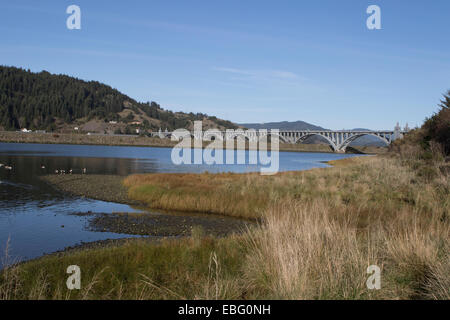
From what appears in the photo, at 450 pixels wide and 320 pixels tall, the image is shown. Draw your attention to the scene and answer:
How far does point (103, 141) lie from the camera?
14838cm

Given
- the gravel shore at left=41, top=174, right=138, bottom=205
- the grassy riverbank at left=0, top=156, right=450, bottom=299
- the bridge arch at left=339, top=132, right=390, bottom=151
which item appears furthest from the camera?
the bridge arch at left=339, top=132, right=390, bottom=151

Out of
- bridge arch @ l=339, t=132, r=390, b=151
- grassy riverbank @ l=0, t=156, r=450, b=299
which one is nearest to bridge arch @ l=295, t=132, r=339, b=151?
bridge arch @ l=339, t=132, r=390, b=151

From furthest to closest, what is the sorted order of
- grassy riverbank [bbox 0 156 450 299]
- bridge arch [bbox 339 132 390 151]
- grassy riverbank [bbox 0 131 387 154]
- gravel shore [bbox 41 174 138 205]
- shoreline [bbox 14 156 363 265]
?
grassy riverbank [bbox 0 131 387 154] → bridge arch [bbox 339 132 390 151] → gravel shore [bbox 41 174 138 205] → shoreline [bbox 14 156 363 265] → grassy riverbank [bbox 0 156 450 299]

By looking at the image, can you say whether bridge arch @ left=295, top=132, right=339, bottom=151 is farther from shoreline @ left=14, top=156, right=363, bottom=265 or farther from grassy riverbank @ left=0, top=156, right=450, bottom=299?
grassy riverbank @ left=0, top=156, right=450, bottom=299

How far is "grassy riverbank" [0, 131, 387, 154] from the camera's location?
132 m

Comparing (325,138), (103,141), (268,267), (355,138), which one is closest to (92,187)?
(268,267)

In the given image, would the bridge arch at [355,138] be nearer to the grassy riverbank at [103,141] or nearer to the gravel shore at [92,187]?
the grassy riverbank at [103,141]

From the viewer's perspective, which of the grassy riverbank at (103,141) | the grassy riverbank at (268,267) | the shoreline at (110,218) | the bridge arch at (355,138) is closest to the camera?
the grassy riverbank at (268,267)

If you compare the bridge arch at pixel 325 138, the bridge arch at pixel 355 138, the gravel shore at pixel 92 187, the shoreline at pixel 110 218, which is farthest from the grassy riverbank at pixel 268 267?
the bridge arch at pixel 325 138

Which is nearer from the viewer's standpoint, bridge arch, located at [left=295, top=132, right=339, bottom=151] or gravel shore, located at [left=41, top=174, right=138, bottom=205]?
gravel shore, located at [left=41, top=174, right=138, bottom=205]

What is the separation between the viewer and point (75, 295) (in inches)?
250

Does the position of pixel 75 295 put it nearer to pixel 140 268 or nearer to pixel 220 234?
pixel 140 268

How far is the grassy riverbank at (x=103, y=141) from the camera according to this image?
132 meters
